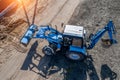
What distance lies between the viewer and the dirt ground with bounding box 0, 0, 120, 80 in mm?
15672

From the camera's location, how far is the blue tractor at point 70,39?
1577cm

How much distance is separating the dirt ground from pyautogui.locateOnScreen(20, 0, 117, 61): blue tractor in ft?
2.49

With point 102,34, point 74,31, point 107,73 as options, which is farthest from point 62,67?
point 102,34

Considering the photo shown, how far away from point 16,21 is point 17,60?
5.46m

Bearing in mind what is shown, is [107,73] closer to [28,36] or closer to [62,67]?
[62,67]

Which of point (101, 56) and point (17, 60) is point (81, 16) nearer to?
point (101, 56)

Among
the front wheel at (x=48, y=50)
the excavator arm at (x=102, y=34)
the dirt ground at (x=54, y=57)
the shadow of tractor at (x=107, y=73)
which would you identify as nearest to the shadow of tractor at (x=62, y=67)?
the dirt ground at (x=54, y=57)

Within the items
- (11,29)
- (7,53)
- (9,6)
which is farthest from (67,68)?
(9,6)

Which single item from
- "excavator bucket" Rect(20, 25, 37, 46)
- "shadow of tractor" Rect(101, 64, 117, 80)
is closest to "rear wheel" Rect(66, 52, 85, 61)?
"shadow of tractor" Rect(101, 64, 117, 80)

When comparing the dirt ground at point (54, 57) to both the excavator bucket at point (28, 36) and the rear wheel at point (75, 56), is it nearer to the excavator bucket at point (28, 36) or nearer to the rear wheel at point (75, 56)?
the rear wheel at point (75, 56)

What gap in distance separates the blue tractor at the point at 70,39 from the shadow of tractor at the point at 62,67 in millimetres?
468

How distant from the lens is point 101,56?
17281mm

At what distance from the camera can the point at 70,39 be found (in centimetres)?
1595

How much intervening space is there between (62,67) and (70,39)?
223 centimetres
